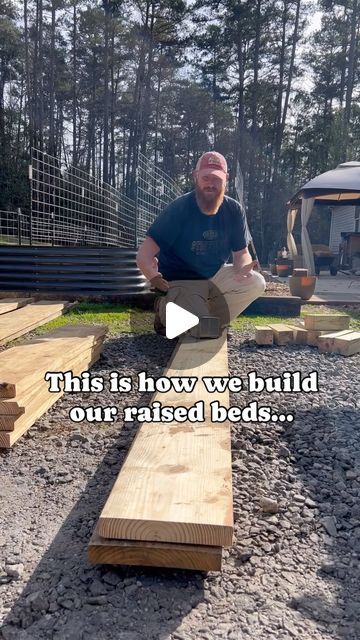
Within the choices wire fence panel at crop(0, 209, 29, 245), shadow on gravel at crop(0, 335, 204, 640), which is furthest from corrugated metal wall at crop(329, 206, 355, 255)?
shadow on gravel at crop(0, 335, 204, 640)

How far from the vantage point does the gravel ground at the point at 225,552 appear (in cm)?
140

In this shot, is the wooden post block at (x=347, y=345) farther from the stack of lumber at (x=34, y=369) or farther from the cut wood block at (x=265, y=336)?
the stack of lumber at (x=34, y=369)

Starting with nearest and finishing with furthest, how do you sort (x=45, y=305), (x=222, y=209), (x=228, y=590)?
(x=228, y=590) → (x=222, y=209) → (x=45, y=305)

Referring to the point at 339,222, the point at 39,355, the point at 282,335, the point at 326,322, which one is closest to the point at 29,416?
the point at 39,355

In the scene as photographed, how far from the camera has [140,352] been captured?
4473 mm

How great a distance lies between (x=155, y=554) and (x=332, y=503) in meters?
0.89

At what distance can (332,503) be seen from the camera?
2051 millimetres

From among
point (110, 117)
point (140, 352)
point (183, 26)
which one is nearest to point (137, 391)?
point (140, 352)

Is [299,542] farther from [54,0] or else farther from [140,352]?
[54,0]

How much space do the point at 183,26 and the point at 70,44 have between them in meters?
7.20

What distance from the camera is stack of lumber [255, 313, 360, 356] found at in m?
4.54

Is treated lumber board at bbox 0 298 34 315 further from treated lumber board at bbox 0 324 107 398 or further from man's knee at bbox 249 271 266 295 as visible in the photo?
man's knee at bbox 249 271 266 295

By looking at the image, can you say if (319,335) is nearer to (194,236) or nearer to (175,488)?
(194,236)

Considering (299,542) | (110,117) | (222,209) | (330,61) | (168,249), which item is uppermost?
(330,61)
